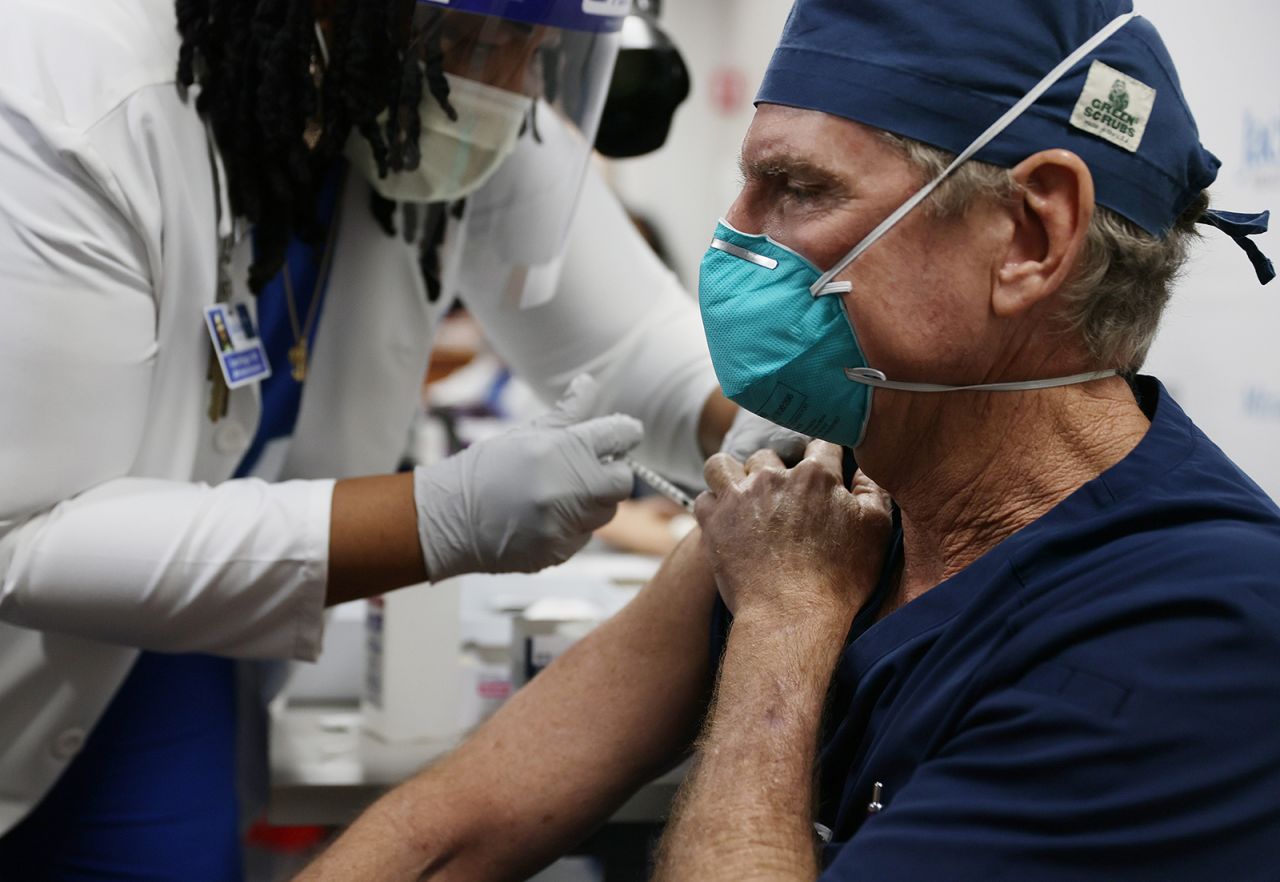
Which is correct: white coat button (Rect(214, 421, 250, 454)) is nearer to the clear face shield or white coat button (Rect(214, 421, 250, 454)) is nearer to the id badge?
the id badge

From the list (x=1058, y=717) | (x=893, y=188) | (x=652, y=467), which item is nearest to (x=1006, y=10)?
(x=893, y=188)

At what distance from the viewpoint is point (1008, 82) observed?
3.55 ft

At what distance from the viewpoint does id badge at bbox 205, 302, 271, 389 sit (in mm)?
1650

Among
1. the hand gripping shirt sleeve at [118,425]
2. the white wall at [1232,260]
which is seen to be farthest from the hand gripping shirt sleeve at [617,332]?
the hand gripping shirt sleeve at [118,425]

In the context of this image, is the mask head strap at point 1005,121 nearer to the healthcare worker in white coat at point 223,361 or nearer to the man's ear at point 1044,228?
the man's ear at point 1044,228

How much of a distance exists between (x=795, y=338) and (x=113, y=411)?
0.80 metres

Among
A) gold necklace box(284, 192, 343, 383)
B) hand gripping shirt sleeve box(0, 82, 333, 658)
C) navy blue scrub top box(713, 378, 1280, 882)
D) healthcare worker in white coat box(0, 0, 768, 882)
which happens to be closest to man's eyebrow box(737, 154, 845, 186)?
navy blue scrub top box(713, 378, 1280, 882)

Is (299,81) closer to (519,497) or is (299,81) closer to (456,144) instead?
(456,144)

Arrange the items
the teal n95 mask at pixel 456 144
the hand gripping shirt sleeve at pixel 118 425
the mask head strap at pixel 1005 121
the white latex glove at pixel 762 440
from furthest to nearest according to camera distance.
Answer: the teal n95 mask at pixel 456 144, the white latex glove at pixel 762 440, the hand gripping shirt sleeve at pixel 118 425, the mask head strap at pixel 1005 121

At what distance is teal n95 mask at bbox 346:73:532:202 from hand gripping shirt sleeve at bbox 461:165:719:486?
0.37 meters

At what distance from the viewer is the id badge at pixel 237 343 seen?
1650mm

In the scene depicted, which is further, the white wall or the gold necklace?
the gold necklace

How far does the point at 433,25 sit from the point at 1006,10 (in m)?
0.73

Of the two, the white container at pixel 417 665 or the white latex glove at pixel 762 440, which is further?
the white container at pixel 417 665
